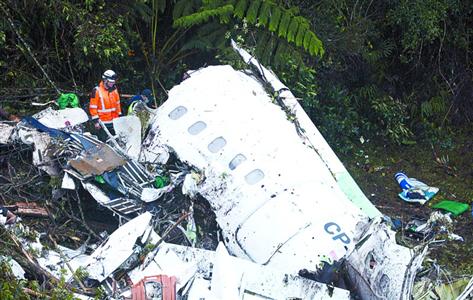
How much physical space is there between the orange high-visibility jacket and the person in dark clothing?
207 centimetres

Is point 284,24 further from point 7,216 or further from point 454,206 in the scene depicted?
point 7,216

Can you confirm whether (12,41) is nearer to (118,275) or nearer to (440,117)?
(118,275)

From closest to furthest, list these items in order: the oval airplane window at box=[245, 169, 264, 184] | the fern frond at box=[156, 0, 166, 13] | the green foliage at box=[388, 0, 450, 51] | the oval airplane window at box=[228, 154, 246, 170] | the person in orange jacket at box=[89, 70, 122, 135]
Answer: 1. the oval airplane window at box=[245, 169, 264, 184]
2. the oval airplane window at box=[228, 154, 246, 170]
3. the person in orange jacket at box=[89, 70, 122, 135]
4. the fern frond at box=[156, 0, 166, 13]
5. the green foliage at box=[388, 0, 450, 51]

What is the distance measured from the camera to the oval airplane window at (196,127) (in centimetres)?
851

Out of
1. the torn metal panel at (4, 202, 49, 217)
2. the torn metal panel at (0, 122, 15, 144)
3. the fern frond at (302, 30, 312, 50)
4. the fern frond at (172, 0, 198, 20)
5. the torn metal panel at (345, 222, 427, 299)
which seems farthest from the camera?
the fern frond at (172, 0, 198, 20)

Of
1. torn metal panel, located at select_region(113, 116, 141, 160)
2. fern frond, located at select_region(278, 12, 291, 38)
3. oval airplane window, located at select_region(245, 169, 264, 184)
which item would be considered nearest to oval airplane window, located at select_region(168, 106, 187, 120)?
torn metal panel, located at select_region(113, 116, 141, 160)

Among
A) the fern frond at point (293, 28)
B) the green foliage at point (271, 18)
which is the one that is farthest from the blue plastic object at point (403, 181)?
the fern frond at point (293, 28)

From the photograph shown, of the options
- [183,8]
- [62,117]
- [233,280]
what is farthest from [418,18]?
[233,280]

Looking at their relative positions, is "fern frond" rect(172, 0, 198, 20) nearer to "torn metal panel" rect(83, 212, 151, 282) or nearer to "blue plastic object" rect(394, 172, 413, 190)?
"blue plastic object" rect(394, 172, 413, 190)

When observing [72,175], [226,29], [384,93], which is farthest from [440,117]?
[72,175]

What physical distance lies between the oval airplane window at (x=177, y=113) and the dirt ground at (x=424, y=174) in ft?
11.6

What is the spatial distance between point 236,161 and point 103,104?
103 inches

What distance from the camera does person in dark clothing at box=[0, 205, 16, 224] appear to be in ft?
26.2

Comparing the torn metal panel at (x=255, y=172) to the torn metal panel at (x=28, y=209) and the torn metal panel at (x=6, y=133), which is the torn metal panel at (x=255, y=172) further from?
the torn metal panel at (x=6, y=133)
